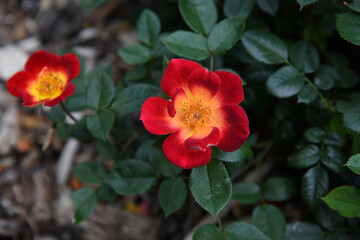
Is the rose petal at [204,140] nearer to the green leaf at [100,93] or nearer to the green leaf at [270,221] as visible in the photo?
the green leaf at [100,93]

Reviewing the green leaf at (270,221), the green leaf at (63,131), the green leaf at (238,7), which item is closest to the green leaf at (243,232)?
the green leaf at (270,221)

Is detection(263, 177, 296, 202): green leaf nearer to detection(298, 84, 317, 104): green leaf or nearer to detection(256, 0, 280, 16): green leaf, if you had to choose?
detection(298, 84, 317, 104): green leaf

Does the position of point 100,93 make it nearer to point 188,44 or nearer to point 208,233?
point 188,44

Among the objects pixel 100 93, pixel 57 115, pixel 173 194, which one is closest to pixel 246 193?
pixel 173 194

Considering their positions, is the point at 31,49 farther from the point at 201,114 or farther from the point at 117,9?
the point at 201,114

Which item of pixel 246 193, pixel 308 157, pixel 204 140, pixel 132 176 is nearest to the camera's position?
pixel 204 140

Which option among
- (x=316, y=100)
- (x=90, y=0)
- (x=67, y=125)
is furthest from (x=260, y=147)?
(x=90, y=0)

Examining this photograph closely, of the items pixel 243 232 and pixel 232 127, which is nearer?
pixel 232 127
